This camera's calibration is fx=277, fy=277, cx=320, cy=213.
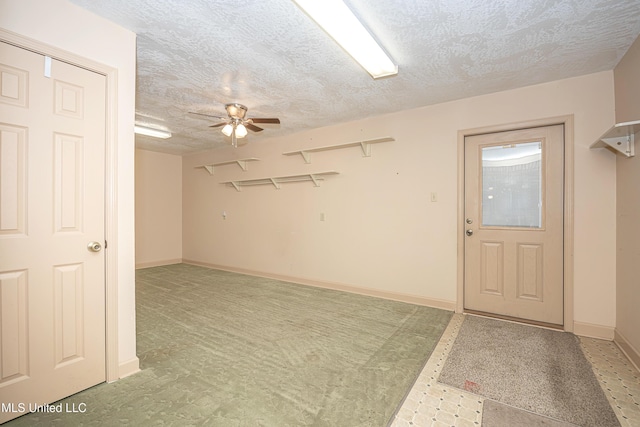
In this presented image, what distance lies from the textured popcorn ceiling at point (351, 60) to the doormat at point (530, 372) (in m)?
2.52

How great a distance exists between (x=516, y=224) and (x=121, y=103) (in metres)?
3.87

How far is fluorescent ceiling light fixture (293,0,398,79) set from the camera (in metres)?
1.71

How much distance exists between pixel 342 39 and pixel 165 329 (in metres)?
3.10

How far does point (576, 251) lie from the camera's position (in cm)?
274

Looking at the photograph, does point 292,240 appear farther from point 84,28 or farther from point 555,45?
point 555,45

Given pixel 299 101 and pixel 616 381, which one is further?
pixel 299 101

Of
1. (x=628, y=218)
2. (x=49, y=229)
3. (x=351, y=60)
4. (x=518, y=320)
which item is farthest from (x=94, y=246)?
(x=628, y=218)

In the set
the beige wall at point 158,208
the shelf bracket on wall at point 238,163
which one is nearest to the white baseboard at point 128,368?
the shelf bracket on wall at point 238,163

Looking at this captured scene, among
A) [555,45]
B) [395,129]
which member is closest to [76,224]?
[395,129]

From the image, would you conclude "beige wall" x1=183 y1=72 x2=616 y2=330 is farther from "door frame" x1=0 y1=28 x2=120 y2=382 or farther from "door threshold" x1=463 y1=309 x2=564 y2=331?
"door frame" x1=0 y1=28 x2=120 y2=382

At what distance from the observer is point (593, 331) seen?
265cm

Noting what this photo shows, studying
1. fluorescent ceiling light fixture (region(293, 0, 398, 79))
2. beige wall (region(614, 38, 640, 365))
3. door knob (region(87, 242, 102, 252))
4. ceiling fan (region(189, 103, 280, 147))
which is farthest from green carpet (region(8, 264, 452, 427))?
fluorescent ceiling light fixture (region(293, 0, 398, 79))

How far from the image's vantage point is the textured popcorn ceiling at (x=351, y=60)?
1835mm

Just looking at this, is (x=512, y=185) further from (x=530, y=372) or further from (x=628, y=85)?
(x=530, y=372)
